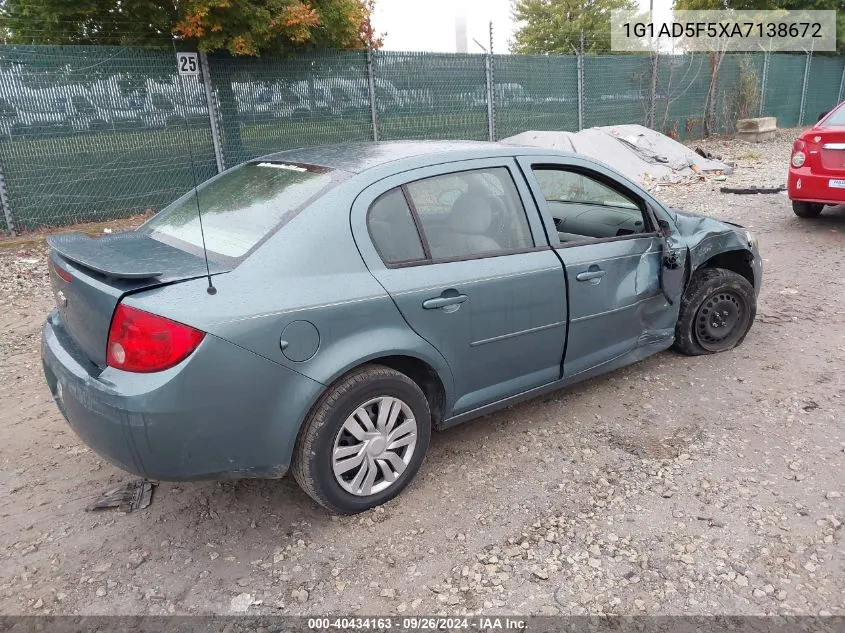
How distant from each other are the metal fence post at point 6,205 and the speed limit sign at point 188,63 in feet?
8.92

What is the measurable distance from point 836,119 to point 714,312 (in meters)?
4.92

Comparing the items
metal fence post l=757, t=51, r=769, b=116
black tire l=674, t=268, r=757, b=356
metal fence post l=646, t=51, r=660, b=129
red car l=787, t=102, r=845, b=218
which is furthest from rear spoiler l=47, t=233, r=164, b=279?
metal fence post l=757, t=51, r=769, b=116

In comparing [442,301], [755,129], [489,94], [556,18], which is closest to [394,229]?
[442,301]

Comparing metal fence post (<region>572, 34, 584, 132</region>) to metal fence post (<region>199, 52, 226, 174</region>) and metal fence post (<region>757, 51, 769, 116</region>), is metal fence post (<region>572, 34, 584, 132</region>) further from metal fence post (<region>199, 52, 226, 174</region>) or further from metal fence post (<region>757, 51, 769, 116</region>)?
metal fence post (<region>757, 51, 769, 116</region>)

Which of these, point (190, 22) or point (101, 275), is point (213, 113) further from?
point (101, 275)

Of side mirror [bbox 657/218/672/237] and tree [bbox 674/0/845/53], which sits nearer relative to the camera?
side mirror [bbox 657/218/672/237]

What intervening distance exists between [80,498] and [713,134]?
2014cm

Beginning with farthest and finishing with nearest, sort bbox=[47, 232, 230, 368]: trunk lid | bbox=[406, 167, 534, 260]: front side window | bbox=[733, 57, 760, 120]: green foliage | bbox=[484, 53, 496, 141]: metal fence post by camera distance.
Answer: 1. bbox=[733, 57, 760, 120]: green foliage
2. bbox=[484, 53, 496, 141]: metal fence post
3. bbox=[406, 167, 534, 260]: front side window
4. bbox=[47, 232, 230, 368]: trunk lid

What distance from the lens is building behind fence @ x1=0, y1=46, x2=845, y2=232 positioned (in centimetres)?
820

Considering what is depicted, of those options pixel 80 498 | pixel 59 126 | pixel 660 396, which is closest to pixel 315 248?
pixel 80 498

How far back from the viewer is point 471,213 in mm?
3225

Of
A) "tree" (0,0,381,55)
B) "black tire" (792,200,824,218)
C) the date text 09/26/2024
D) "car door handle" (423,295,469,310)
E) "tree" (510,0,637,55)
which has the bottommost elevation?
the date text 09/26/2024

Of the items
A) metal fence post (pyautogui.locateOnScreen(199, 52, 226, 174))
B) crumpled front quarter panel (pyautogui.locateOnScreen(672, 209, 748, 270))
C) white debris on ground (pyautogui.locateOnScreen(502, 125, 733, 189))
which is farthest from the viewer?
white debris on ground (pyautogui.locateOnScreen(502, 125, 733, 189))

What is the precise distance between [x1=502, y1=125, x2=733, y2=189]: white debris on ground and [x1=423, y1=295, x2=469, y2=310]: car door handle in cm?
968
